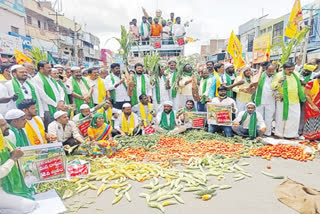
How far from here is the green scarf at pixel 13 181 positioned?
2.41 m

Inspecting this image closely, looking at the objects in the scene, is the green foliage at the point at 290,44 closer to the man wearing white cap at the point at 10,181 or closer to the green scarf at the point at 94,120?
the green scarf at the point at 94,120

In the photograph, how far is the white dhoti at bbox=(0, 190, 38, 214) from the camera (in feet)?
8.02

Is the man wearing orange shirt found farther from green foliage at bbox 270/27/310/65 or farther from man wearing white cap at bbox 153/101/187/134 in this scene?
green foliage at bbox 270/27/310/65

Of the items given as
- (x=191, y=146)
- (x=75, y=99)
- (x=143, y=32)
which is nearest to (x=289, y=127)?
(x=191, y=146)

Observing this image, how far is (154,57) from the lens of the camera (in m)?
6.29

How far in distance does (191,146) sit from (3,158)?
3403 millimetres

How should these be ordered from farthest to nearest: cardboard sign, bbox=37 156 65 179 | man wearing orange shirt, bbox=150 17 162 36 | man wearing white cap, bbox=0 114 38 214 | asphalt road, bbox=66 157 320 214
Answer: man wearing orange shirt, bbox=150 17 162 36 < cardboard sign, bbox=37 156 65 179 < asphalt road, bbox=66 157 320 214 < man wearing white cap, bbox=0 114 38 214

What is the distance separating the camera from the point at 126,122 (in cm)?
571

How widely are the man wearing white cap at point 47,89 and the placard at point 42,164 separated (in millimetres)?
2131

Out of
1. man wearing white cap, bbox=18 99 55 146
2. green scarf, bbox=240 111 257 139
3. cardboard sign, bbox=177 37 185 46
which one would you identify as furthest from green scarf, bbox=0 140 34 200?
cardboard sign, bbox=177 37 185 46

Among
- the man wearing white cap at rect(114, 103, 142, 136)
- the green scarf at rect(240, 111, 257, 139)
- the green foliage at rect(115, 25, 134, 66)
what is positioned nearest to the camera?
the green scarf at rect(240, 111, 257, 139)

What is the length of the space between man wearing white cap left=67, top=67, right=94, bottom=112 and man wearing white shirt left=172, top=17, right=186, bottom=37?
880cm

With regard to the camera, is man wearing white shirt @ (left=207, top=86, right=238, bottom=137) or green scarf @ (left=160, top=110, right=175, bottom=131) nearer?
man wearing white shirt @ (left=207, top=86, right=238, bottom=137)

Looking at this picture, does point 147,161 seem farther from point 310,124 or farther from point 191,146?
point 310,124
